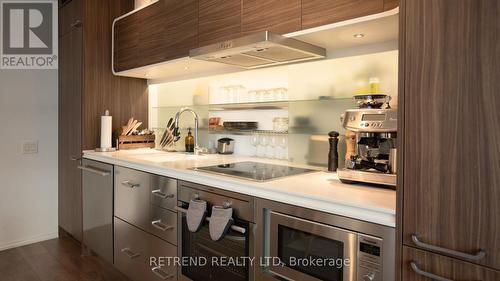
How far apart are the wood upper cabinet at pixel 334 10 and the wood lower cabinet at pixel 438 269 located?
0.95m

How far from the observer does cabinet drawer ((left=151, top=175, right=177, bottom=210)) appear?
185 cm

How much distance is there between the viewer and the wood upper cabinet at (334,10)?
1.40m

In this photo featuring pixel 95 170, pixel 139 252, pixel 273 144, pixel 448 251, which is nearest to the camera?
pixel 448 251

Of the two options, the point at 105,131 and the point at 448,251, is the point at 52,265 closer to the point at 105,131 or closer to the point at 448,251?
the point at 105,131

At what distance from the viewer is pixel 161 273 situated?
1.93 m

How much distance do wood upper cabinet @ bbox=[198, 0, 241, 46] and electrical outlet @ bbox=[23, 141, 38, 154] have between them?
2.01 meters

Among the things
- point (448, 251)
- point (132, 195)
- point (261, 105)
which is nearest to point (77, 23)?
point (132, 195)

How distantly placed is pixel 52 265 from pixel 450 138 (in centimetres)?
286

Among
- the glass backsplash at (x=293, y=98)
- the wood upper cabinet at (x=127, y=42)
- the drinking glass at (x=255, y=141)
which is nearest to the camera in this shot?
the glass backsplash at (x=293, y=98)

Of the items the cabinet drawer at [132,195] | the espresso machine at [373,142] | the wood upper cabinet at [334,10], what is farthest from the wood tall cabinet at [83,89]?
the espresso machine at [373,142]

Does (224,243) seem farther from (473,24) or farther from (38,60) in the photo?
(38,60)

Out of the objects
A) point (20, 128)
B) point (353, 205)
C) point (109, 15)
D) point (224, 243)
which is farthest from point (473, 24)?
point (20, 128)

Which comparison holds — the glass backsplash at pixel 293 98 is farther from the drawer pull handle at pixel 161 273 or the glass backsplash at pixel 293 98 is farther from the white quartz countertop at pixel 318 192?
the drawer pull handle at pixel 161 273

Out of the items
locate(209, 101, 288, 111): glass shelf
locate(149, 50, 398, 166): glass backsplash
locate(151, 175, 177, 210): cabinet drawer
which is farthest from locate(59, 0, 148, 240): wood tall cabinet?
locate(151, 175, 177, 210): cabinet drawer
